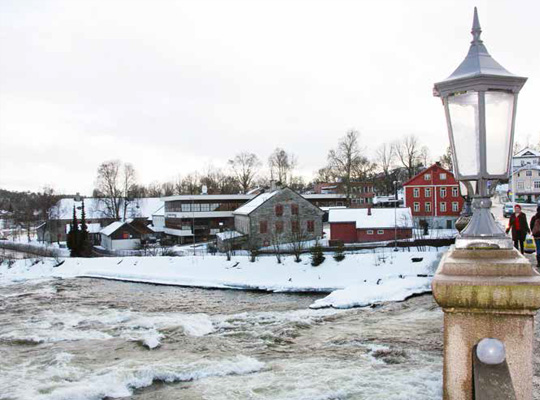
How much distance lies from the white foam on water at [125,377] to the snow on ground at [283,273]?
35.2ft

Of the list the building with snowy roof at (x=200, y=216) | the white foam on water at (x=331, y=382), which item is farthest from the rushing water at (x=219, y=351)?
the building with snowy roof at (x=200, y=216)

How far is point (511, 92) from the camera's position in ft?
8.05

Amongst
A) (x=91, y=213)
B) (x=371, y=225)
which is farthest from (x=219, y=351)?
(x=91, y=213)

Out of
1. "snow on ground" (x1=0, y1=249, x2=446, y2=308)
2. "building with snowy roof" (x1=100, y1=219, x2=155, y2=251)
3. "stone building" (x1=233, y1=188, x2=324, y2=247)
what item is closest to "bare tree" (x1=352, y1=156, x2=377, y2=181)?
"stone building" (x1=233, y1=188, x2=324, y2=247)

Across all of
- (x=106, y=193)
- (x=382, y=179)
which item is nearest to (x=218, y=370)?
(x=106, y=193)

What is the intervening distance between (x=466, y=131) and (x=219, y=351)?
39.0 feet

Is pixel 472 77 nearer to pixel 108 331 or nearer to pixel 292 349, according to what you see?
pixel 292 349

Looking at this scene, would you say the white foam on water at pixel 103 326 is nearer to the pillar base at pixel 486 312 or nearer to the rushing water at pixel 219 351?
the rushing water at pixel 219 351

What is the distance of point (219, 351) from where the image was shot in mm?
12984

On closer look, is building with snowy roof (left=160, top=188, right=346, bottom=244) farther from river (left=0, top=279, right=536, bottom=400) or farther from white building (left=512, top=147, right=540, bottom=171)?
white building (left=512, top=147, right=540, bottom=171)

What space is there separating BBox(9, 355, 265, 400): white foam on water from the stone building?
28.4 meters

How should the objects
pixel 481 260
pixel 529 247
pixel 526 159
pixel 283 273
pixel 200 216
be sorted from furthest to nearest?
pixel 526 159 < pixel 200 216 < pixel 283 273 < pixel 529 247 < pixel 481 260

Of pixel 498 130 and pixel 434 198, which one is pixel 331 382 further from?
pixel 434 198

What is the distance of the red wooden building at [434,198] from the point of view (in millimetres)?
46656
